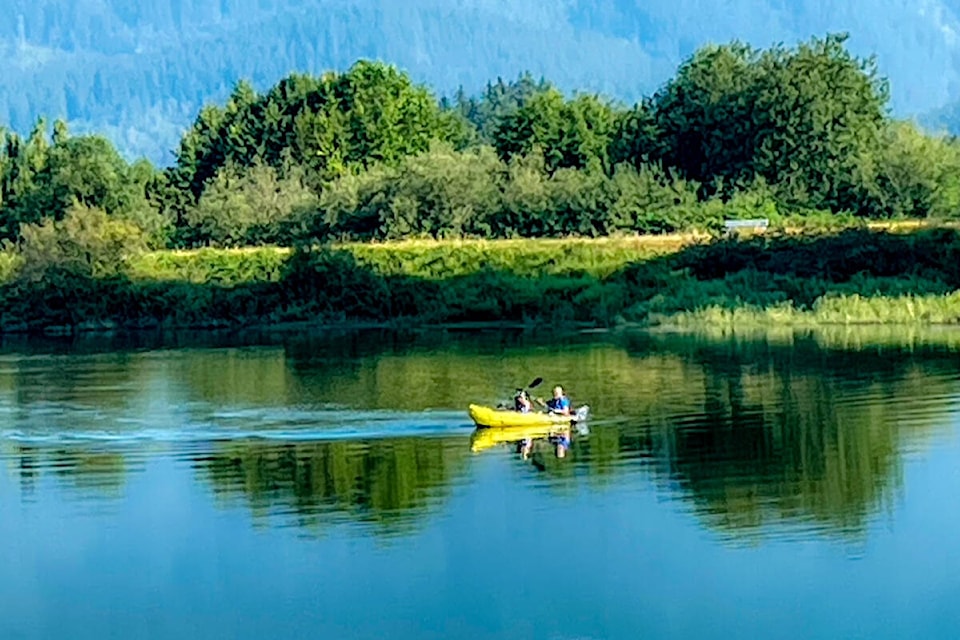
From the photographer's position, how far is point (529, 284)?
62625 millimetres

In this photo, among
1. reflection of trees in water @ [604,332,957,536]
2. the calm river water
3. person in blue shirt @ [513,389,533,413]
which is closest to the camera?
the calm river water

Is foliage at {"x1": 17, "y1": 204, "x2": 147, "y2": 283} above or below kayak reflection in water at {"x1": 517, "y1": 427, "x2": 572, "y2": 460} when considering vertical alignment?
above

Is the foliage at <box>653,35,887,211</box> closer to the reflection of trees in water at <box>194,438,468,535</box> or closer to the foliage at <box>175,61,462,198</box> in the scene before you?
the foliage at <box>175,61,462,198</box>

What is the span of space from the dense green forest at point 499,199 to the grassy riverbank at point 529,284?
0.26 feet

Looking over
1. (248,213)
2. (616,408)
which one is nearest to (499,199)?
(248,213)

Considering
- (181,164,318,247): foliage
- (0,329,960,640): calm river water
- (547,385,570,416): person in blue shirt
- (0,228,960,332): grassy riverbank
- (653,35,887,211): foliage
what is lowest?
(0,329,960,640): calm river water

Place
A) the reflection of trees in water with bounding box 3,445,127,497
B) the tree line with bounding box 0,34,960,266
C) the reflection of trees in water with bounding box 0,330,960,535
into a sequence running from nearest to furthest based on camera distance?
the reflection of trees in water with bounding box 0,330,960,535 < the reflection of trees in water with bounding box 3,445,127,497 < the tree line with bounding box 0,34,960,266

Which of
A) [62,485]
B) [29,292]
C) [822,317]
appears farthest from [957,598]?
[29,292]

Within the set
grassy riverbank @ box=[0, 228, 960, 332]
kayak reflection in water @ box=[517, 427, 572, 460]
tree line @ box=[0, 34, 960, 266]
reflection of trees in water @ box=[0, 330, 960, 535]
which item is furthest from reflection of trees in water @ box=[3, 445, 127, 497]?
tree line @ box=[0, 34, 960, 266]

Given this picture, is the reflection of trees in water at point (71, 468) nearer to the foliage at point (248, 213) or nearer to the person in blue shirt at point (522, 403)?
the person in blue shirt at point (522, 403)

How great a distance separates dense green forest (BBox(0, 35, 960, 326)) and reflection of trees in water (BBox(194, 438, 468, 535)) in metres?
28.6

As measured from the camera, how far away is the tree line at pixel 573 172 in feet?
235

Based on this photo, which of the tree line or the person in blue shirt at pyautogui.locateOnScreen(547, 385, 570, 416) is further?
the tree line

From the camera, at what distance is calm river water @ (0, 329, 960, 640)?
63.9ft
